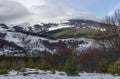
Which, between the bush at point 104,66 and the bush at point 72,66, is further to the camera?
the bush at point 104,66

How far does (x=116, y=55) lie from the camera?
2356 inches

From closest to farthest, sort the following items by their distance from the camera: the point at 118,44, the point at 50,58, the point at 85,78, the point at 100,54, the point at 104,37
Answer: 1. the point at 85,78
2. the point at 118,44
3. the point at 104,37
4. the point at 100,54
5. the point at 50,58

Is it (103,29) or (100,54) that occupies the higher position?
(103,29)

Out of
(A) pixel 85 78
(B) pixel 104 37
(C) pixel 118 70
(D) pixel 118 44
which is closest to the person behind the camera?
(A) pixel 85 78

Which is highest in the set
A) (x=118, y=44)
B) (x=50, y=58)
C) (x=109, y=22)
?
(x=109, y=22)

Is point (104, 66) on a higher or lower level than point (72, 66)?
lower

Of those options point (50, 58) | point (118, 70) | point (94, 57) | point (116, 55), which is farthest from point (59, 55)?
point (118, 70)

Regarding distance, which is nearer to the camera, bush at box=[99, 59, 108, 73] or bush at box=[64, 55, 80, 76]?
bush at box=[64, 55, 80, 76]

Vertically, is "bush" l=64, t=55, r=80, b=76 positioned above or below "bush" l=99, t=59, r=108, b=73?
above

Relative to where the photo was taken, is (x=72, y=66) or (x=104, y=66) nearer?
(x=72, y=66)

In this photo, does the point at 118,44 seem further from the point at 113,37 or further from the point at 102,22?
the point at 102,22

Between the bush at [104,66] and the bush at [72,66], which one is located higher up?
the bush at [72,66]

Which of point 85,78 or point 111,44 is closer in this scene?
point 85,78

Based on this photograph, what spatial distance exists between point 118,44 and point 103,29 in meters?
6.56
